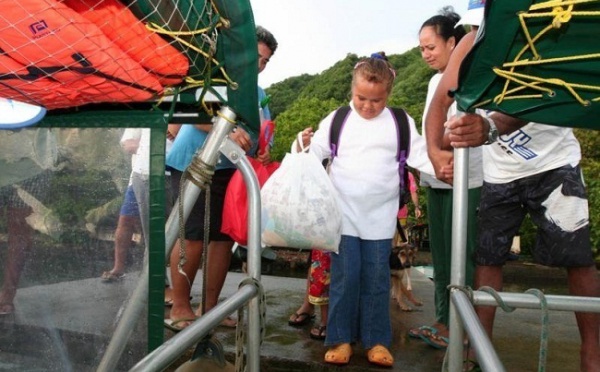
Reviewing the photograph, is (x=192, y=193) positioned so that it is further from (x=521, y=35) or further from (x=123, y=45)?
(x=521, y=35)

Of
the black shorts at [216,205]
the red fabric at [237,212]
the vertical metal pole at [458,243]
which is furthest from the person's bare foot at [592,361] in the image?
the black shorts at [216,205]

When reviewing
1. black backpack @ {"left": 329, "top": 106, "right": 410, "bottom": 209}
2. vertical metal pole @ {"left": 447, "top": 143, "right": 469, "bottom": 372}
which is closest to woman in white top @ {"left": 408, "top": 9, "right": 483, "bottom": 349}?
black backpack @ {"left": 329, "top": 106, "right": 410, "bottom": 209}

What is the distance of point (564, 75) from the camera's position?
1.33m

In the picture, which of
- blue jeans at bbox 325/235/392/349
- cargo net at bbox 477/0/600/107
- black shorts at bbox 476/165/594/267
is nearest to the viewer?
cargo net at bbox 477/0/600/107

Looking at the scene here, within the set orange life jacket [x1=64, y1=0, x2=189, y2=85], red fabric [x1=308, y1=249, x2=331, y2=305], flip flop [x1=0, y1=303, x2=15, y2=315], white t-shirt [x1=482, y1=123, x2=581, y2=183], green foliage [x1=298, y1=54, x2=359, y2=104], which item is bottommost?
red fabric [x1=308, y1=249, x2=331, y2=305]

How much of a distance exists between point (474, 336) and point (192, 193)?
2.22ft

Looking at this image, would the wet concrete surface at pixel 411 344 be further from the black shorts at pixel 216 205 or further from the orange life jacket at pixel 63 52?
A: the orange life jacket at pixel 63 52

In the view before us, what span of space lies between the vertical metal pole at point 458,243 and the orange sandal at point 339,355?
178cm

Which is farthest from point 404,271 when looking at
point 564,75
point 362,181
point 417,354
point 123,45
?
point 123,45

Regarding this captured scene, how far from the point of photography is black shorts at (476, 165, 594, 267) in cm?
254

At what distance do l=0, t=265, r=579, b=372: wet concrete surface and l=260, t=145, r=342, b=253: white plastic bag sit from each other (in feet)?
2.57

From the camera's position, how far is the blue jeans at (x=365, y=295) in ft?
10.7

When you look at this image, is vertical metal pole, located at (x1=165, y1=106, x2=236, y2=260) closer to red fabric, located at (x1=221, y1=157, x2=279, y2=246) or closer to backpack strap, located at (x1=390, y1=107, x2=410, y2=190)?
red fabric, located at (x1=221, y1=157, x2=279, y2=246)

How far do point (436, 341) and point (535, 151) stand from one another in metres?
1.37
